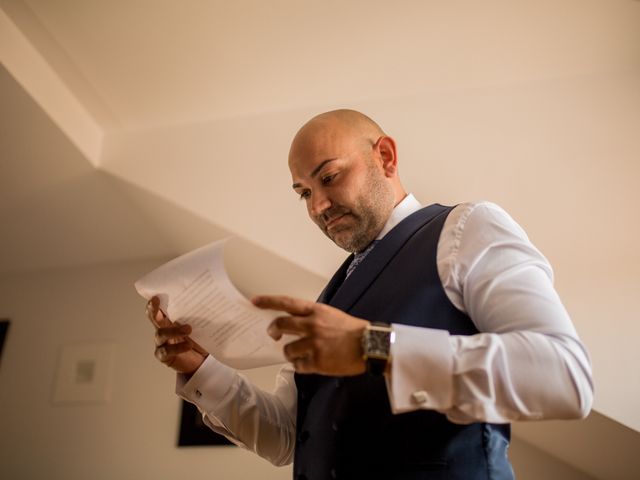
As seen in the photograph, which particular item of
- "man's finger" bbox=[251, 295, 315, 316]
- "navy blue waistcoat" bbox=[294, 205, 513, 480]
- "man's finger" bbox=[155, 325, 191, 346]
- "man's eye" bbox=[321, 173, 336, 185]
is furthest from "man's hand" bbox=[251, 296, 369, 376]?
"man's eye" bbox=[321, 173, 336, 185]

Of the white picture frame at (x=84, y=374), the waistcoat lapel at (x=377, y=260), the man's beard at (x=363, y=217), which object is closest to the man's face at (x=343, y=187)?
the man's beard at (x=363, y=217)

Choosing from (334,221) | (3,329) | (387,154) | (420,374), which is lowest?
(420,374)

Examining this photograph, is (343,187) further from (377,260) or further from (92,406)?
(92,406)

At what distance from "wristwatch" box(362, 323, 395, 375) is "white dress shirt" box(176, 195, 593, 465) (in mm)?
12

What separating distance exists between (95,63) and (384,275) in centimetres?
179

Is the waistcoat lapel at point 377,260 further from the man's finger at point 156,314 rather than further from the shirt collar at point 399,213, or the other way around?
the man's finger at point 156,314

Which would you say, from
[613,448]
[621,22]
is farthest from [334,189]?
Answer: [613,448]

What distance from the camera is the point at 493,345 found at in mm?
775

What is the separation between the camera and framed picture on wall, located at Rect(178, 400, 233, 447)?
2746 mm

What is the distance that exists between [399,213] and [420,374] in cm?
65

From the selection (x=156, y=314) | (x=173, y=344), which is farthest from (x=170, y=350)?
(x=156, y=314)

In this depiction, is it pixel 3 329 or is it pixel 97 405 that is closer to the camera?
pixel 97 405

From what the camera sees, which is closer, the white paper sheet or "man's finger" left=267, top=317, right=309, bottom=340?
"man's finger" left=267, top=317, right=309, bottom=340

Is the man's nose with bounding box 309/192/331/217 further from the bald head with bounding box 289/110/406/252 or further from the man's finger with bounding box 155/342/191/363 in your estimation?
the man's finger with bounding box 155/342/191/363
